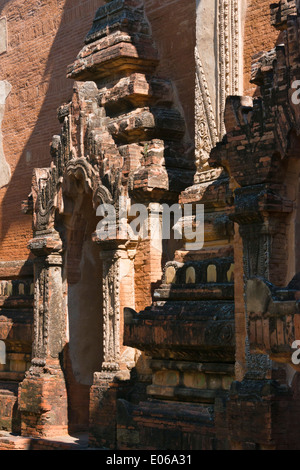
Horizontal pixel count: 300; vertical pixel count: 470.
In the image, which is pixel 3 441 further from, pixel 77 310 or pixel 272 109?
pixel 272 109

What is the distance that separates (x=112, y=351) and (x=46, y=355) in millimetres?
1547

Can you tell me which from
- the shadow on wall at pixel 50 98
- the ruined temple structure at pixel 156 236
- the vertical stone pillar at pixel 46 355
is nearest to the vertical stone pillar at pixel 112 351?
the ruined temple structure at pixel 156 236

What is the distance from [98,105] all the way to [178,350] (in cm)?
410

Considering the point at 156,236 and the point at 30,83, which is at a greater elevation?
the point at 30,83

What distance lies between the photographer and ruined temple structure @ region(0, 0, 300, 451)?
9.88m

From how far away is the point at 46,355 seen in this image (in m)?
13.8

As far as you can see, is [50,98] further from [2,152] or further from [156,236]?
[156,236]

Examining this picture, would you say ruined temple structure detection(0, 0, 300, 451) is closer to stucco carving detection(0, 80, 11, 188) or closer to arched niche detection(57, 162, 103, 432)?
arched niche detection(57, 162, 103, 432)

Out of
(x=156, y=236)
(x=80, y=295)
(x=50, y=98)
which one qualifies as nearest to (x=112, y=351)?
(x=156, y=236)

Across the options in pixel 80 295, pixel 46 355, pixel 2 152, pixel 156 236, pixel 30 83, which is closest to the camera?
pixel 156 236

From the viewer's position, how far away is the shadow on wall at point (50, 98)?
1561 cm

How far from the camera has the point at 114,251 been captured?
12.7 metres

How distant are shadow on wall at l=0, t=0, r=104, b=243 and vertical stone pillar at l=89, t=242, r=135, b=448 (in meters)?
3.81

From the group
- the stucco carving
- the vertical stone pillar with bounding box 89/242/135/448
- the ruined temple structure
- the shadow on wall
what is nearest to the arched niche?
the ruined temple structure
